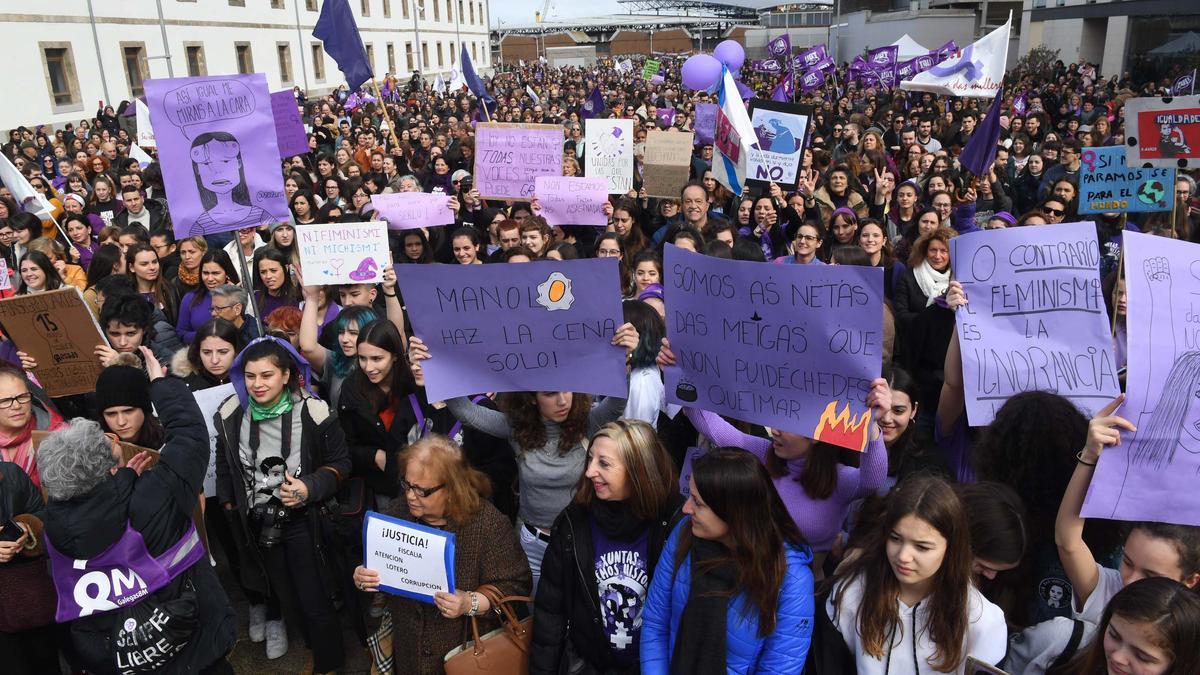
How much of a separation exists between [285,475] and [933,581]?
257cm

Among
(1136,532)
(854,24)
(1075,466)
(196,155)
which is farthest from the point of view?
(854,24)

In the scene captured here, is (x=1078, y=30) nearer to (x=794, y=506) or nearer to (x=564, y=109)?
(x=564, y=109)

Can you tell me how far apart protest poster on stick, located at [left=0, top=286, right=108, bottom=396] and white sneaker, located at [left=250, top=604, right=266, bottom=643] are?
4.77 feet

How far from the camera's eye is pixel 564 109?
2273cm

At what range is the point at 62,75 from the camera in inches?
994

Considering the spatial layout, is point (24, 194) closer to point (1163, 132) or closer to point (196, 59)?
point (1163, 132)

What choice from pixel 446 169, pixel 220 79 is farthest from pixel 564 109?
pixel 220 79

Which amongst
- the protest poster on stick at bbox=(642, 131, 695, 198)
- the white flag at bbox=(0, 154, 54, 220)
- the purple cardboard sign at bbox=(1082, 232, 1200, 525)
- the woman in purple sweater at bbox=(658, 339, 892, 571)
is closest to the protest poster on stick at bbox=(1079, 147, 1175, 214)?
the purple cardboard sign at bbox=(1082, 232, 1200, 525)

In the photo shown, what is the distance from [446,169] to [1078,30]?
99.9 ft

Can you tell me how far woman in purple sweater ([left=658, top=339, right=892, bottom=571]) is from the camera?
2842 mm

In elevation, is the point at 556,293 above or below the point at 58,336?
above

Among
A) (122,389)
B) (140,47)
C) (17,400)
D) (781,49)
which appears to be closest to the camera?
(17,400)

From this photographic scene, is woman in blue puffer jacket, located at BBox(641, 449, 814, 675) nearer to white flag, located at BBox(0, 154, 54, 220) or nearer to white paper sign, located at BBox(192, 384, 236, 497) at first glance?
white paper sign, located at BBox(192, 384, 236, 497)

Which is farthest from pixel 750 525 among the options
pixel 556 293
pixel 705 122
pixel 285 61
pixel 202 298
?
pixel 285 61
